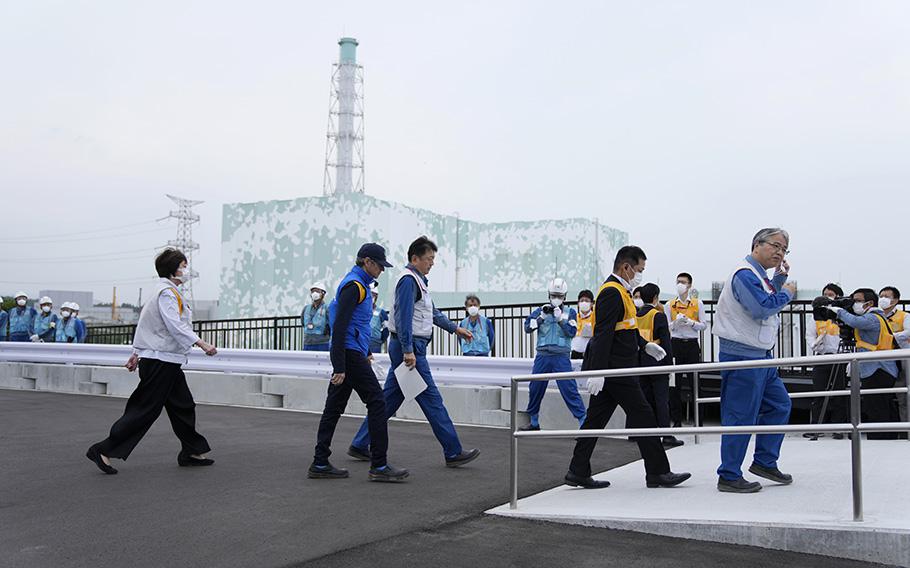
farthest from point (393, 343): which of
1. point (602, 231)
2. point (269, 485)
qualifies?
point (602, 231)

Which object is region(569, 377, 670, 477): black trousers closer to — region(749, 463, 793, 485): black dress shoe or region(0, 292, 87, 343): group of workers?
region(749, 463, 793, 485): black dress shoe

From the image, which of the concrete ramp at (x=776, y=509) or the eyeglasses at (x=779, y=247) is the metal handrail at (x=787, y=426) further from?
the eyeglasses at (x=779, y=247)

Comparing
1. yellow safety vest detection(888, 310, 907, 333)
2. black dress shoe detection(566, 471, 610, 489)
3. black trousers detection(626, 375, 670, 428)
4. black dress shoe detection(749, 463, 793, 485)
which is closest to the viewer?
black dress shoe detection(749, 463, 793, 485)

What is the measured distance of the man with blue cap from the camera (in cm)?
635

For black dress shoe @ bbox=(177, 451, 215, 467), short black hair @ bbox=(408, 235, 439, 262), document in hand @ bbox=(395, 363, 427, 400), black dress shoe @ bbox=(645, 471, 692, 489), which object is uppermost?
short black hair @ bbox=(408, 235, 439, 262)

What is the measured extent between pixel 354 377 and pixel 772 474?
317 cm

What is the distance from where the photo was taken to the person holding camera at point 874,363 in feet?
28.1

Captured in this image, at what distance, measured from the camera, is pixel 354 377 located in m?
6.47

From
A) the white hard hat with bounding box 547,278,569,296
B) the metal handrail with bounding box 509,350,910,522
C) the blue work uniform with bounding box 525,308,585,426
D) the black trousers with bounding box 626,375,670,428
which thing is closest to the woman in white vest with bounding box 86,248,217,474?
the metal handrail with bounding box 509,350,910,522

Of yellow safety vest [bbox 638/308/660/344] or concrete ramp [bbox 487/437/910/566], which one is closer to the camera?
concrete ramp [bbox 487/437/910/566]

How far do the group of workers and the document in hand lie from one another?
1273 cm

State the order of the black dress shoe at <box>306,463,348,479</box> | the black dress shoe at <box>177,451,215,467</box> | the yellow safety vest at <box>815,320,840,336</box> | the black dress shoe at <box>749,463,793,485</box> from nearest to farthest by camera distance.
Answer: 1. the black dress shoe at <box>749,463,793,485</box>
2. the black dress shoe at <box>306,463,348,479</box>
3. the black dress shoe at <box>177,451,215,467</box>
4. the yellow safety vest at <box>815,320,840,336</box>

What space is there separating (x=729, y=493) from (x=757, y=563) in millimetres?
1180

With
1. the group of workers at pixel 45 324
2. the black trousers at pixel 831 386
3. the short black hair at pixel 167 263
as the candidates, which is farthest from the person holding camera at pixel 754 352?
the group of workers at pixel 45 324
